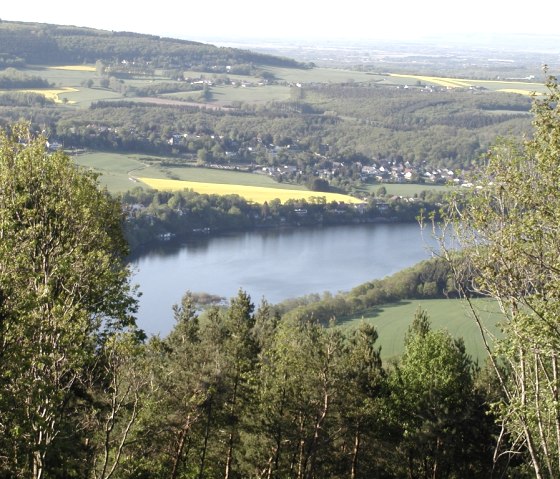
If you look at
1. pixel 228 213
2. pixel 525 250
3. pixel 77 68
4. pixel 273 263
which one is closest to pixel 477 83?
pixel 77 68

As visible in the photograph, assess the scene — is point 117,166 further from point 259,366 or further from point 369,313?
point 259,366

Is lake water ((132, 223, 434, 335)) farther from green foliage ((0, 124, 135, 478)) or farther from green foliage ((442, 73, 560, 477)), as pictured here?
green foliage ((442, 73, 560, 477))

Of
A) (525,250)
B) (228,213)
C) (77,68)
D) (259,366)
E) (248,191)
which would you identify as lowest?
(228,213)

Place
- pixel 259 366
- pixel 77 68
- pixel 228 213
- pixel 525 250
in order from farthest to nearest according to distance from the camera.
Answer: pixel 77 68 → pixel 228 213 → pixel 259 366 → pixel 525 250

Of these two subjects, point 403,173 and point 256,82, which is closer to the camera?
point 403,173

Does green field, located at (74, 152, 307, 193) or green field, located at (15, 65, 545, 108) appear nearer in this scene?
green field, located at (74, 152, 307, 193)

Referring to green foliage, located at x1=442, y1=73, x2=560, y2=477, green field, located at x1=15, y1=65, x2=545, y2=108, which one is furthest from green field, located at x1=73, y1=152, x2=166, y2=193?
green foliage, located at x1=442, y1=73, x2=560, y2=477
